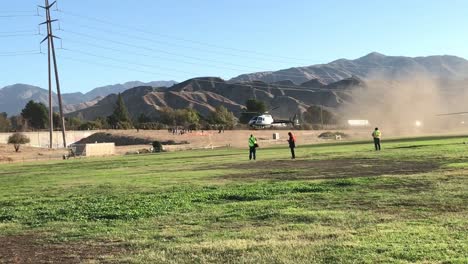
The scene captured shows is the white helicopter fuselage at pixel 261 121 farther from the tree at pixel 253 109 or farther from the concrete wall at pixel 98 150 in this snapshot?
the concrete wall at pixel 98 150

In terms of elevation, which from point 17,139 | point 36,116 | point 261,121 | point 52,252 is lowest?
point 52,252

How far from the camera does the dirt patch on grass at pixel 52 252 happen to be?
9023 millimetres

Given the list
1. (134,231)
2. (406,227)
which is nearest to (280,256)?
(406,227)

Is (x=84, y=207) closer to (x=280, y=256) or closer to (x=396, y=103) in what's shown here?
(x=280, y=256)

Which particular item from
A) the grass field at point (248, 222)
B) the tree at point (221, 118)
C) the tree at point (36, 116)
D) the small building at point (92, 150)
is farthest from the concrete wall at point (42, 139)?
the grass field at point (248, 222)

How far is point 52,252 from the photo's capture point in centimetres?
963

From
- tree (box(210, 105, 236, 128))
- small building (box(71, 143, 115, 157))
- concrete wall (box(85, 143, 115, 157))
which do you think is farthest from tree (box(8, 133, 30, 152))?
tree (box(210, 105, 236, 128))

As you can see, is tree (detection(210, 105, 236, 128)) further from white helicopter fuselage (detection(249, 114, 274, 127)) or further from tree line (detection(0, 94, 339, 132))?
white helicopter fuselage (detection(249, 114, 274, 127))

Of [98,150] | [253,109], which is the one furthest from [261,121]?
[98,150]

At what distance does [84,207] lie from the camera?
1522cm

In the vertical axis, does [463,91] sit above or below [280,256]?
above

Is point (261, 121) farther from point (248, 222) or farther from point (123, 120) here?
point (248, 222)

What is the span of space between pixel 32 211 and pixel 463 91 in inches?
4585

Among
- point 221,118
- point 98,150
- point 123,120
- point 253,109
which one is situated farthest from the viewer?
point 253,109
